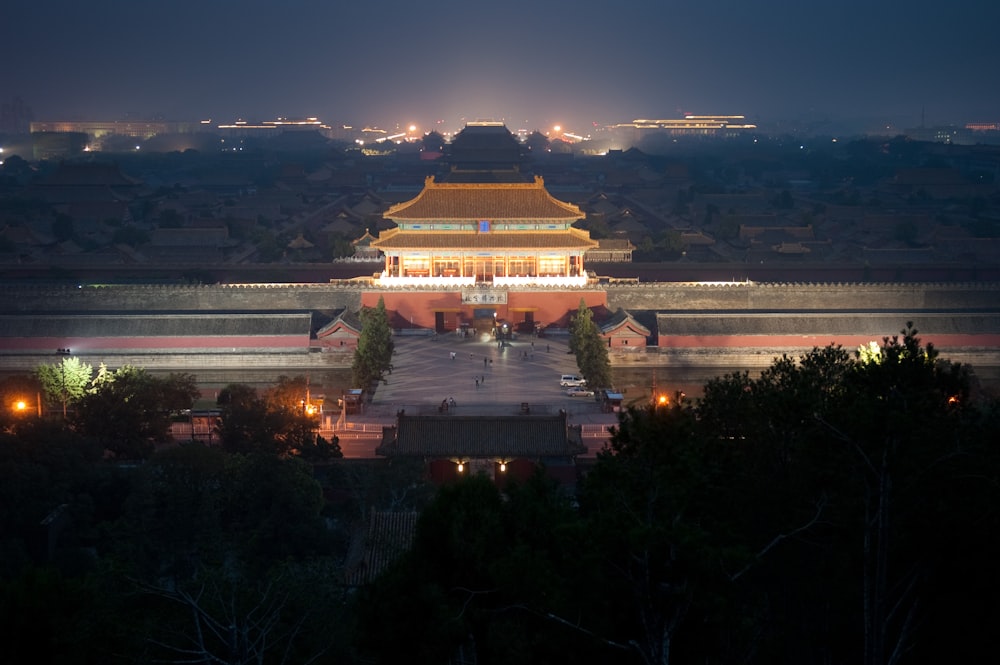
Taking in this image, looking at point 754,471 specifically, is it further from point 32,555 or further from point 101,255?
point 101,255

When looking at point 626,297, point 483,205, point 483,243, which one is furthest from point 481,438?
point 483,205

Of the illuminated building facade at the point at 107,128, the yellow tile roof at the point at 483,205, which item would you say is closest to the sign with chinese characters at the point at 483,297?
the yellow tile roof at the point at 483,205

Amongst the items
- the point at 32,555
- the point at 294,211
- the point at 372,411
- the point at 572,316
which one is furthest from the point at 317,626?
the point at 294,211

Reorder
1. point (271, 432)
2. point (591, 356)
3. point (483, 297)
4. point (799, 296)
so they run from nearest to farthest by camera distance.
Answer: point (271, 432) < point (591, 356) < point (799, 296) < point (483, 297)

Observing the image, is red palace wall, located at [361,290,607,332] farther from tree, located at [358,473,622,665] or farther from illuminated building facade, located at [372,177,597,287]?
tree, located at [358,473,622,665]

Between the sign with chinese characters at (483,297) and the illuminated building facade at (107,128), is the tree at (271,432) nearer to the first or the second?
the sign with chinese characters at (483,297)

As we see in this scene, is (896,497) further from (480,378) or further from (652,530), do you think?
(480,378)

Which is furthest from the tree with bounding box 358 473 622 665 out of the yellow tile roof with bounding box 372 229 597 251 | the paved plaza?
the yellow tile roof with bounding box 372 229 597 251
